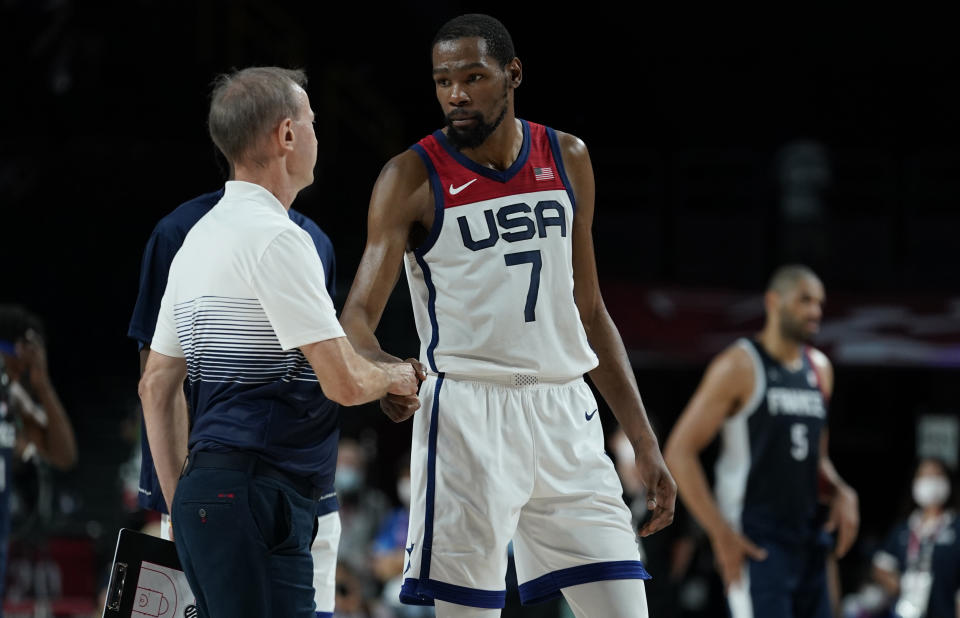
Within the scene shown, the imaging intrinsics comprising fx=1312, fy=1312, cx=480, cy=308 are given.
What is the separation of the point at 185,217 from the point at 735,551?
133 inches

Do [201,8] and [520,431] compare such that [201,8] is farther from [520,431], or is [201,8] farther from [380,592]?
[520,431]

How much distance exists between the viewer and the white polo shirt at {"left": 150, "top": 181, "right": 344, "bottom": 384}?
3.18 meters

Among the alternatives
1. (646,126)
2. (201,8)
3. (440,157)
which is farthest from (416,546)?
(646,126)

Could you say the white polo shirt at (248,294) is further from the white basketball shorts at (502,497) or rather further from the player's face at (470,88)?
the player's face at (470,88)

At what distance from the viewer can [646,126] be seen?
18312 mm

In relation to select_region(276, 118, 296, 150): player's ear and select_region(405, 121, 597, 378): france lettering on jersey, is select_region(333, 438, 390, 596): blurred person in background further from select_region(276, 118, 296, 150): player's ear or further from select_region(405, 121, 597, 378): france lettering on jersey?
select_region(276, 118, 296, 150): player's ear

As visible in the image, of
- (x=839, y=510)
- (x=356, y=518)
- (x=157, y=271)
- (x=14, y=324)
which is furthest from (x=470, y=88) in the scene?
(x=356, y=518)

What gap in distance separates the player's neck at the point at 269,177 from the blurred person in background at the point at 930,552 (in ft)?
25.7

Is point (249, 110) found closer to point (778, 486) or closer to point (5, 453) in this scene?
point (5, 453)

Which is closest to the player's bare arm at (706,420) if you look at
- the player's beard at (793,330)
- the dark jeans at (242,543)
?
the player's beard at (793,330)

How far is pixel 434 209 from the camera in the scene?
384 centimetres

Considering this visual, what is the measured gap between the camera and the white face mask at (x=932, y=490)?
34.1 feet

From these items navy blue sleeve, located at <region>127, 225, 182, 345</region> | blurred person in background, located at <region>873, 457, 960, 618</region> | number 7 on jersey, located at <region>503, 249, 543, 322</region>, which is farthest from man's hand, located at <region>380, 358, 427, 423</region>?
blurred person in background, located at <region>873, 457, 960, 618</region>

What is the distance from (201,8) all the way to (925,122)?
982 centimetres
